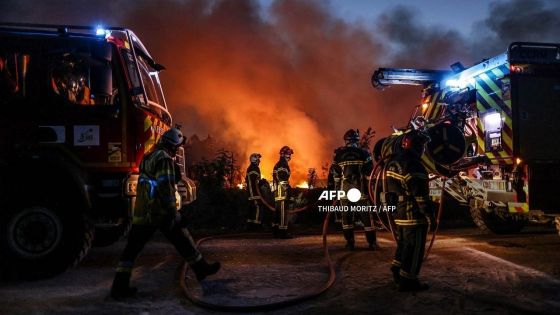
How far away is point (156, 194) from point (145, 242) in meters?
0.47

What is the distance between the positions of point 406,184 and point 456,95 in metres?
4.90

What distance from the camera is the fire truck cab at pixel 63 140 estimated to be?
5.31 metres

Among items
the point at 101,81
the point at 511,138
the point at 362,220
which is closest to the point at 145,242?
the point at 101,81

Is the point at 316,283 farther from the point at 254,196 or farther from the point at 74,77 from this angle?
the point at 254,196

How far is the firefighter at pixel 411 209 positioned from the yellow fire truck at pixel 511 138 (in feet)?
4.86

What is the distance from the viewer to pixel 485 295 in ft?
14.8

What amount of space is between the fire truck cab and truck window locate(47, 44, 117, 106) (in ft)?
0.04

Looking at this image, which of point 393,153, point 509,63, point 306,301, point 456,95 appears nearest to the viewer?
point 306,301

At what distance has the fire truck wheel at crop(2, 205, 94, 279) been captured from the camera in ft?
17.1

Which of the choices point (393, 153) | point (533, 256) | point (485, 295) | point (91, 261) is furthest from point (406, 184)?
point (91, 261)

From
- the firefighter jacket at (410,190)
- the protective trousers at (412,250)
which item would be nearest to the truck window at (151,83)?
the firefighter jacket at (410,190)

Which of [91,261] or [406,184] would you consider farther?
[91,261]

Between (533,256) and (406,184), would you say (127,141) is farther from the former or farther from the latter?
(533,256)

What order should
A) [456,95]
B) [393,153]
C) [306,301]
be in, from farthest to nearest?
[456,95], [393,153], [306,301]
